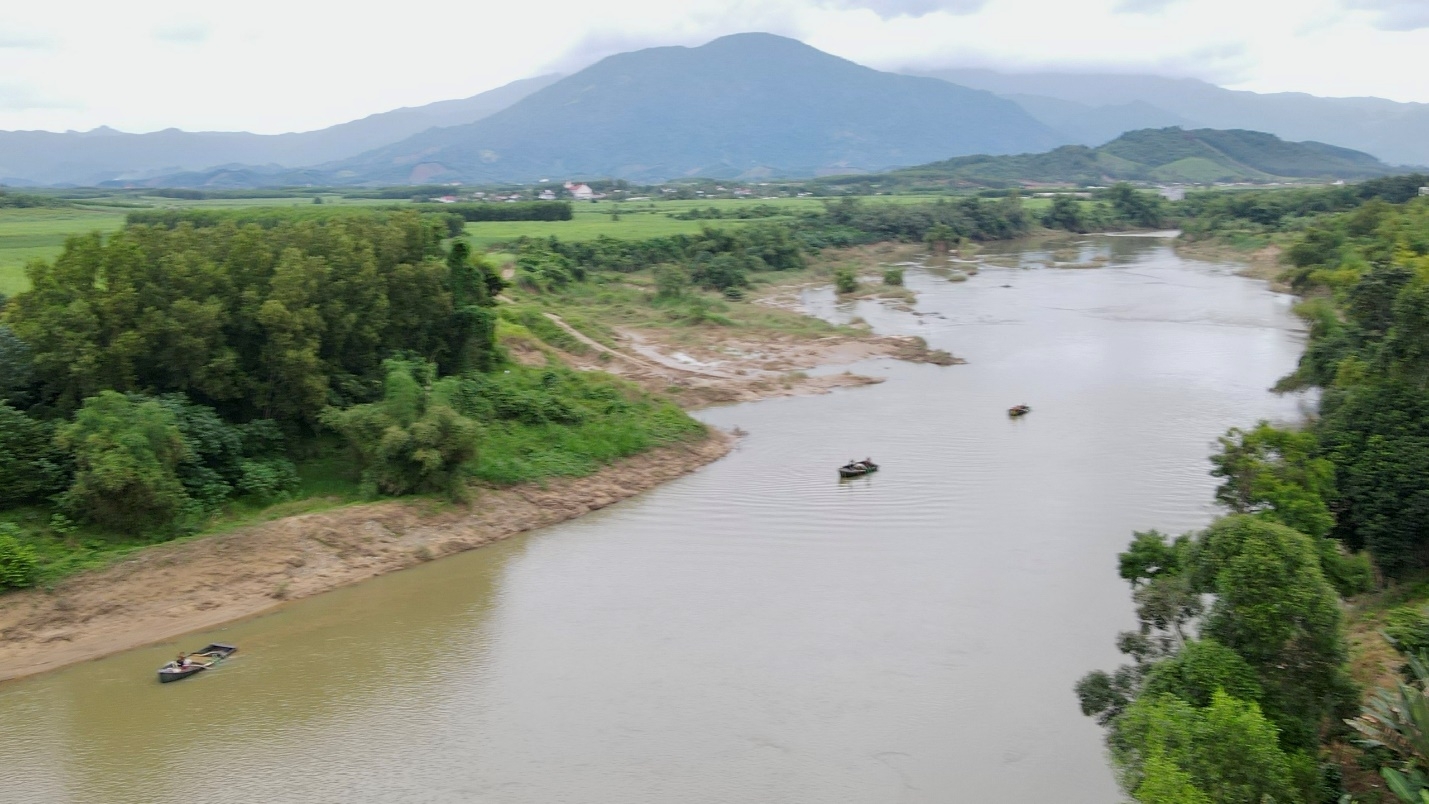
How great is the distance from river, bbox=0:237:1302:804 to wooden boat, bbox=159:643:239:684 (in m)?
0.18

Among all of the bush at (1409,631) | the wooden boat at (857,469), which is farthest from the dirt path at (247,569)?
the bush at (1409,631)

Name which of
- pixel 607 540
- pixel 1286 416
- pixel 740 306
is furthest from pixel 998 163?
pixel 607 540

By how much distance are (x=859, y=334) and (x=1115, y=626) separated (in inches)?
1112

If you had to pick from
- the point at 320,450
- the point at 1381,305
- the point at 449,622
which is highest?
the point at 1381,305

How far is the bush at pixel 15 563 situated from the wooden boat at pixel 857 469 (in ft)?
54.9

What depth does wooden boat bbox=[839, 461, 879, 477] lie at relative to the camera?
2667cm

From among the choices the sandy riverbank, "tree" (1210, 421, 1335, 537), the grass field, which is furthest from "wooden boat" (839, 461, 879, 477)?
the grass field

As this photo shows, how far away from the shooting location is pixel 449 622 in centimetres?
1978

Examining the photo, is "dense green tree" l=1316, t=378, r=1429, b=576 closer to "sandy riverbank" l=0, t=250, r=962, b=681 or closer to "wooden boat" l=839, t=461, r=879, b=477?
"wooden boat" l=839, t=461, r=879, b=477

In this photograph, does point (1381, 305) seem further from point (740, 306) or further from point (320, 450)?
point (740, 306)

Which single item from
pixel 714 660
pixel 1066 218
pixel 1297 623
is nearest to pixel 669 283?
pixel 714 660

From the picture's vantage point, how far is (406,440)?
908 inches

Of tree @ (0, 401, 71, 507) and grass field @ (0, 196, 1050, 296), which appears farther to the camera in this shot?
grass field @ (0, 196, 1050, 296)

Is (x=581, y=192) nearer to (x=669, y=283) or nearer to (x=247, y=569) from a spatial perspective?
(x=669, y=283)
